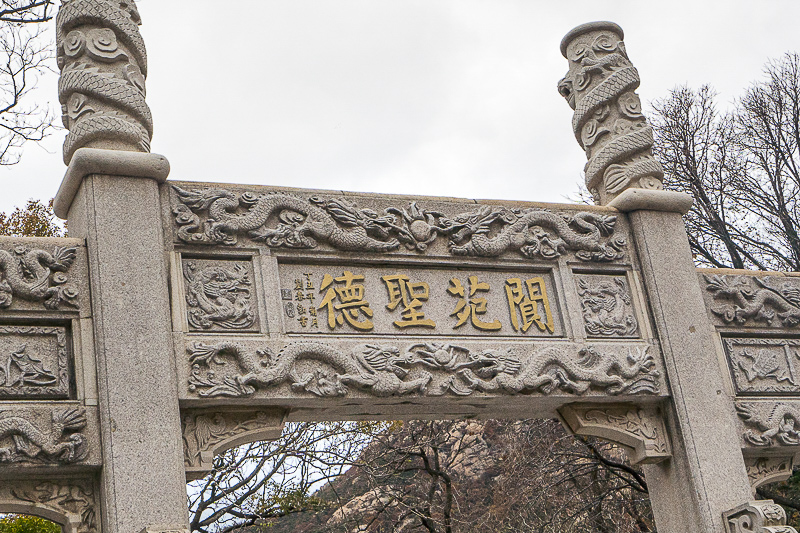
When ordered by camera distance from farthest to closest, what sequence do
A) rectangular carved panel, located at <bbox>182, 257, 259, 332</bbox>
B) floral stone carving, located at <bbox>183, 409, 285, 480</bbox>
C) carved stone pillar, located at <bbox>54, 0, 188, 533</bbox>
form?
rectangular carved panel, located at <bbox>182, 257, 259, 332</bbox>, floral stone carving, located at <bbox>183, 409, 285, 480</bbox>, carved stone pillar, located at <bbox>54, 0, 188, 533</bbox>

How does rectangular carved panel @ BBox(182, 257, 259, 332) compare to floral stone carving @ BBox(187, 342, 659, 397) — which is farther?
rectangular carved panel @ BBox(182, 257, 259, 332)

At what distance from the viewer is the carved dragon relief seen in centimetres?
548

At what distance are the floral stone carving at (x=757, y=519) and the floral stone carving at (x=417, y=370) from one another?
0.82 metres

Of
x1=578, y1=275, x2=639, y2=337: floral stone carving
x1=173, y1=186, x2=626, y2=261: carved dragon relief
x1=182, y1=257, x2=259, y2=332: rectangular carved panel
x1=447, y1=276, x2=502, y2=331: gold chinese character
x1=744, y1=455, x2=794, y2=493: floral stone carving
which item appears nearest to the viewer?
x1=182, y1=257, x2=259, y2=332: rectangular carved panel

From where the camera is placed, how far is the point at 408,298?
5.74m

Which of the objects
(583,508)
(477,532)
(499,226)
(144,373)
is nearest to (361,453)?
(477,532)

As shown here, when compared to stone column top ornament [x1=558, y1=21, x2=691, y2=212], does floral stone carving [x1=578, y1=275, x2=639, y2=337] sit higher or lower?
lower

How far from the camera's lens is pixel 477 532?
457 inches

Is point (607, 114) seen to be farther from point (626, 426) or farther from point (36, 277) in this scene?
point (36, 277)

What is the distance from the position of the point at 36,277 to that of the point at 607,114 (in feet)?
12.2

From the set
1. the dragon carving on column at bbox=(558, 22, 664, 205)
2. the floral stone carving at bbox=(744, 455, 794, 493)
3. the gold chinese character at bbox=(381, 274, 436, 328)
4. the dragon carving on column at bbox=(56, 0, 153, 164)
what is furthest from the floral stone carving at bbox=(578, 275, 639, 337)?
the dragon carving on column at bbox=(56, 0, 153, 164)

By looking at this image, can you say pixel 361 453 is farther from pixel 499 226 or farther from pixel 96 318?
pixel 96 318

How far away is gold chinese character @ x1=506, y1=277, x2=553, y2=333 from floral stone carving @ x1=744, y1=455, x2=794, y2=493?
1541mm

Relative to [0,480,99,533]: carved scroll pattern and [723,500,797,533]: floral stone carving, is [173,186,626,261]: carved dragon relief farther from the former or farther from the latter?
[723,500,797,533]: floral stone carving
